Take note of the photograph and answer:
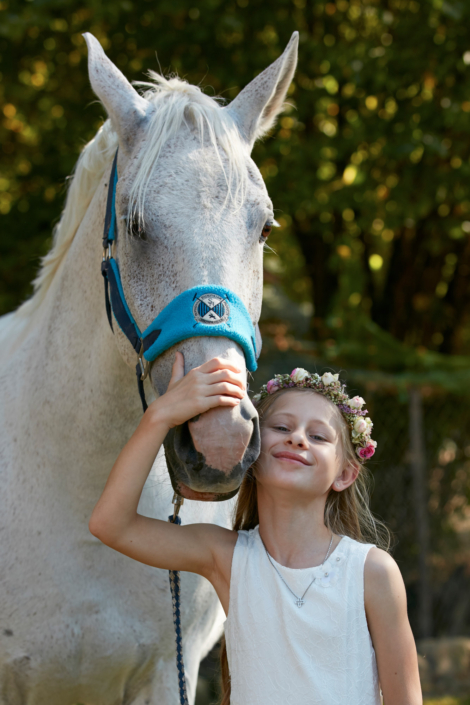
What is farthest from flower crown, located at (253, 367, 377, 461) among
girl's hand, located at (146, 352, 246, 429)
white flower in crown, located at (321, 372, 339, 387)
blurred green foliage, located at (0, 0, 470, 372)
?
blurred green foliage, located at (0, 0, 470, 372)

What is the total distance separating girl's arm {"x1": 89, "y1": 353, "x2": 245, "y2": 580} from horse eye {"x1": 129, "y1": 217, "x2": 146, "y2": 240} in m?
0.39

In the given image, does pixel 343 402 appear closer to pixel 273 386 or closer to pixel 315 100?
pixel 273 386

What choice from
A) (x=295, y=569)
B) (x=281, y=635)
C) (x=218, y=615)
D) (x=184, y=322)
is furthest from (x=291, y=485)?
(x=218, y=615)

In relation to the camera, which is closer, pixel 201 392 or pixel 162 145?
pixel 201 392

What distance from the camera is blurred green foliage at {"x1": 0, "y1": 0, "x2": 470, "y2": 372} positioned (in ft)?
16.5

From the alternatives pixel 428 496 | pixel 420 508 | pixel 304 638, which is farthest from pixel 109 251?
pixel 428 496

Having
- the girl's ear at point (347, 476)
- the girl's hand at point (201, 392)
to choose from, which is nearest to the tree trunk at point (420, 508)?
the girl's ear at point (347, 476)

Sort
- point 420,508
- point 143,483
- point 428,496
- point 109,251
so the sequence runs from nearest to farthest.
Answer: point 143,483 → point 109,251 → point 420,508 → point 428,496

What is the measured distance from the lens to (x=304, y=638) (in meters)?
1.70

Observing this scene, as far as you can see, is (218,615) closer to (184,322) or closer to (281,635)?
(281,635)

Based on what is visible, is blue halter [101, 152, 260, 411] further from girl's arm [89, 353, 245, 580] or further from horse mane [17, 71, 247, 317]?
horse mane [17, 71, 247, 317]

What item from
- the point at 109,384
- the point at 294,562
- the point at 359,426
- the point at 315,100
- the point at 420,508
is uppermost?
the point at 315,100

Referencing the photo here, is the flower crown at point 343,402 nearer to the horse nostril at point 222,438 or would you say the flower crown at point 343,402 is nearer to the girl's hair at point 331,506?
the girl's hair at point 331,506

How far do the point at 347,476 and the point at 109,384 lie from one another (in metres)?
0.77
